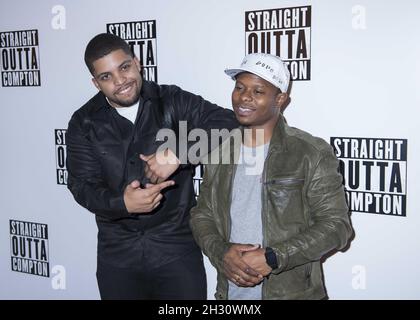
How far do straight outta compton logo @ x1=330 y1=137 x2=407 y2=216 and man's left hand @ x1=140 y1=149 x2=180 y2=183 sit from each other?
29.2 inches

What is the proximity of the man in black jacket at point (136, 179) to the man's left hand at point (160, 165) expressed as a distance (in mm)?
92

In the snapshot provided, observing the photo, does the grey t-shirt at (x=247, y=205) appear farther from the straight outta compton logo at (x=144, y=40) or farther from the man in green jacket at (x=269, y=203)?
the straight outta compton logo at (x=144, y=40)

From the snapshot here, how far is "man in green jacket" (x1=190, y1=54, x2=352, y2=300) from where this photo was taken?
1.56 meters

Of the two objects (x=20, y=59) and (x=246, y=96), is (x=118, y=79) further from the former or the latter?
(x=20, y=59)

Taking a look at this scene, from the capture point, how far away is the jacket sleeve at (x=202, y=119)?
1.86 metres

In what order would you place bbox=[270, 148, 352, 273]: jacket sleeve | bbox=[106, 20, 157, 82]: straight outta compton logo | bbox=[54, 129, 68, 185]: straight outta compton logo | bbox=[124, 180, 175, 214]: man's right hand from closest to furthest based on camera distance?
bbox=[270, 148, 352, 273]: jacket sleeve → bbox=[124, 180, 175, 214]: man's right hand → bbox=[106, 20, 157, 82]: straight outta compton logo → bbox=[54, 129, 68, 185]: straight outta compton logo

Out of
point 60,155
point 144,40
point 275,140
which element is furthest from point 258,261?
point 60,155

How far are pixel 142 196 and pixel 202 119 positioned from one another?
0.43m

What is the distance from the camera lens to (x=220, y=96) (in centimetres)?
232

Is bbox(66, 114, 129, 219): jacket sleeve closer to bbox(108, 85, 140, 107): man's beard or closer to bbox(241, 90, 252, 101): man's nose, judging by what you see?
bbox(108, 85, 140, 107): man's beard

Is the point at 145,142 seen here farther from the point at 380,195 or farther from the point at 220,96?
the point at 380,195

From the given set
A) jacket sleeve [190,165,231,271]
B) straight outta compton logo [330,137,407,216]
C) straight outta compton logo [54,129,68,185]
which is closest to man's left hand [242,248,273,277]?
jacket sleeve [190,165,231,271]
